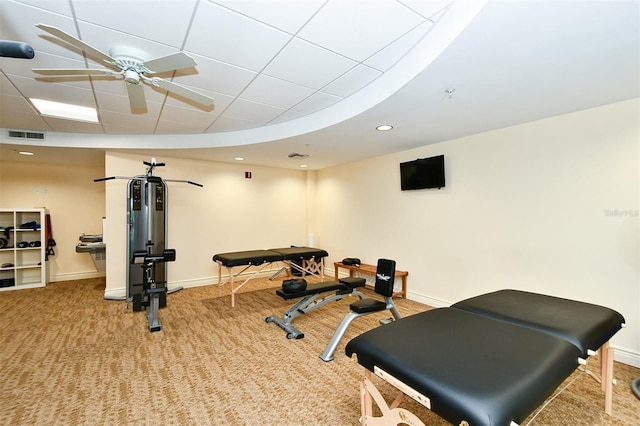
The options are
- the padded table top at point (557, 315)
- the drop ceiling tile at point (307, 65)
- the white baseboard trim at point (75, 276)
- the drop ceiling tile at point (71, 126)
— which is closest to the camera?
the padded table top at point (557, 315)

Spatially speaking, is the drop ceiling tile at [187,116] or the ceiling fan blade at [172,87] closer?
the ceiling fan blade at [172,87]

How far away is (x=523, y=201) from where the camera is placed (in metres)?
3.03

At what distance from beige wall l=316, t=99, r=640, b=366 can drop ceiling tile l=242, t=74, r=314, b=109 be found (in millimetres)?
2082

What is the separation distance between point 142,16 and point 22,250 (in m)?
5.54

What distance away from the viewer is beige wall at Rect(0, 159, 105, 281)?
510 cm

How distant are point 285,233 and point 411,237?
Answer: 9.05ft

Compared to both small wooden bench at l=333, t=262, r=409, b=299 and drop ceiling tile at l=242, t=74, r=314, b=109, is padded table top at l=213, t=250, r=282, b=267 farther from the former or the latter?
Result: drop ceiling tile at l=242, t=74, r=314, b=109

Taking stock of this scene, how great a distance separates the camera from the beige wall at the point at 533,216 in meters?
2.44

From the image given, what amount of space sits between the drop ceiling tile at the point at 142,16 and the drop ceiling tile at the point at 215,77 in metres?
0.30

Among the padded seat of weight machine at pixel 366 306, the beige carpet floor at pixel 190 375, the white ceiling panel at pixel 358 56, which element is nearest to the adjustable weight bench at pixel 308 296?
the beige carpet floor at pixel 190 375

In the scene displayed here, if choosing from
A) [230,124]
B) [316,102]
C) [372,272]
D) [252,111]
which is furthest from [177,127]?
[372,272]

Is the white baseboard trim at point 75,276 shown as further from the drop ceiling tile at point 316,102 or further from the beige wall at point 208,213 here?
the drop ceiling tile at point 316,102

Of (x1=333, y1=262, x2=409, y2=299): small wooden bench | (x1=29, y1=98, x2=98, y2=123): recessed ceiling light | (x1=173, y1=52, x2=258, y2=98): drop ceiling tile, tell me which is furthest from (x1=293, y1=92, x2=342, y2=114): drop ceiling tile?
(x1=333, y1=262, x2=409, y2=299): small wooden bench

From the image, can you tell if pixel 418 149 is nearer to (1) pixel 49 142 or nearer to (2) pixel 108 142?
(2) pixel 108 142
